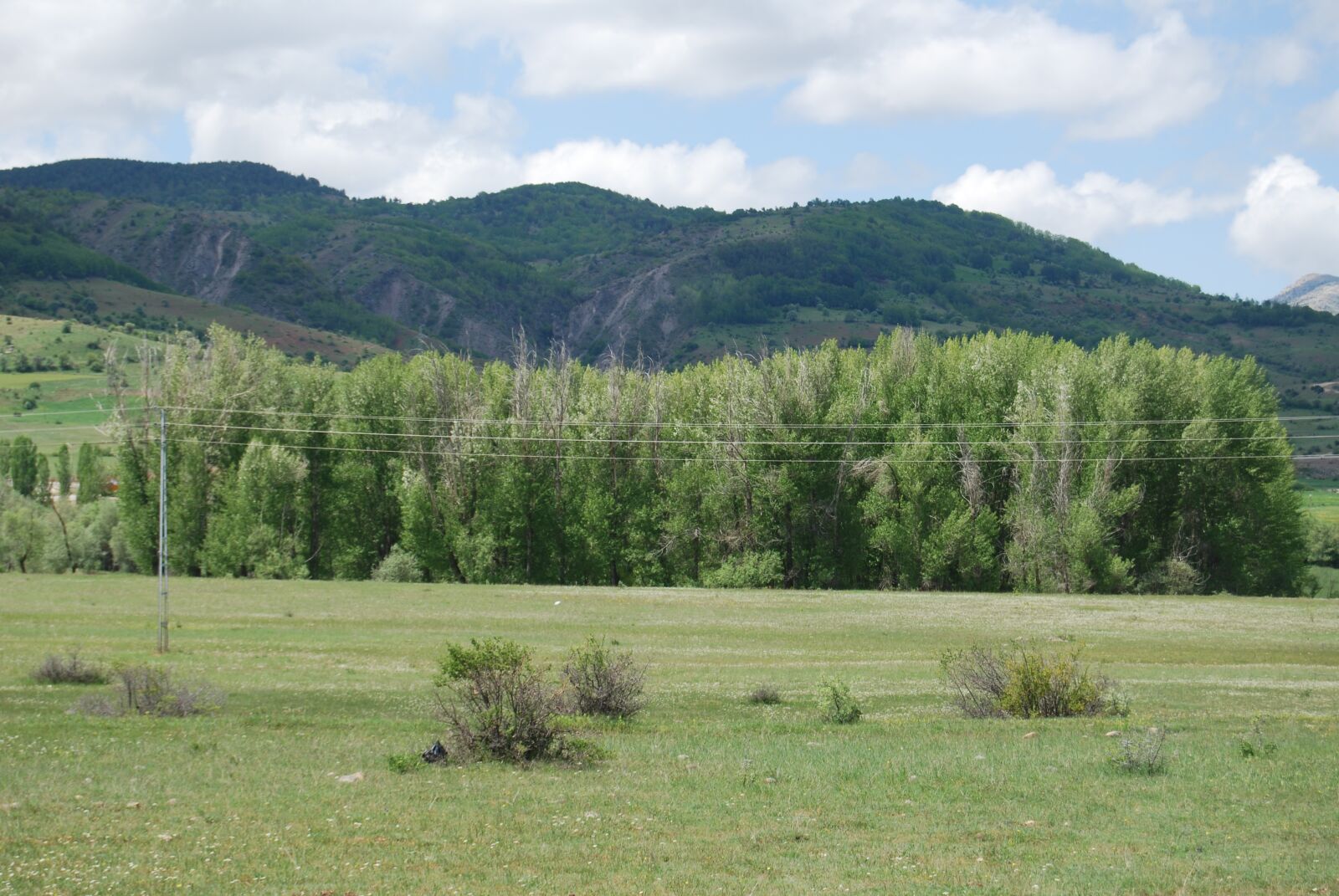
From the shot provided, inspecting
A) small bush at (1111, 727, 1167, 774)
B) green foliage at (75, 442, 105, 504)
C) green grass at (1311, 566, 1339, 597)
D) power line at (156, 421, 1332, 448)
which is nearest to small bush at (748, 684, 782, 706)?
small bush at (1111, 727, 1167, 774)

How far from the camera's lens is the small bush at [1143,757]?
1499 cm

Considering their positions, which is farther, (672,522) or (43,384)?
(43,384)

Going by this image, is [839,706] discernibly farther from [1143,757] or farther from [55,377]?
[55,377]

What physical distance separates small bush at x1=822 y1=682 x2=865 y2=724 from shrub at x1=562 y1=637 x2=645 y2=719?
137 inches

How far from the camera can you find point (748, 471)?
70.9m

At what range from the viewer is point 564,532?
74.1m

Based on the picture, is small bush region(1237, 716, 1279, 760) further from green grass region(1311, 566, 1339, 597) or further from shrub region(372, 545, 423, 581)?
green grass region(1311, 566, 1339, 597)

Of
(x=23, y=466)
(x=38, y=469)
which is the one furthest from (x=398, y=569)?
(x=23, y=466)

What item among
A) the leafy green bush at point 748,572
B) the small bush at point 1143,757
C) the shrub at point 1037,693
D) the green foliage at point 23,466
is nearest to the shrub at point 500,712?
the small bush at point 1143,757

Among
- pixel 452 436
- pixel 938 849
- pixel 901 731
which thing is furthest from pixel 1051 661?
pixel 452 436

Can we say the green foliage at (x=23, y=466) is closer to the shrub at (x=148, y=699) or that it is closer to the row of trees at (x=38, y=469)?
the row of trees at (x=38, y=469)

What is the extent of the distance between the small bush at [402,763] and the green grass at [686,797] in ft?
0.89

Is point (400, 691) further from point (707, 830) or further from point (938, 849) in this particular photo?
point (938, 849)

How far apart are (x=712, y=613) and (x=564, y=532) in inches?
1044
